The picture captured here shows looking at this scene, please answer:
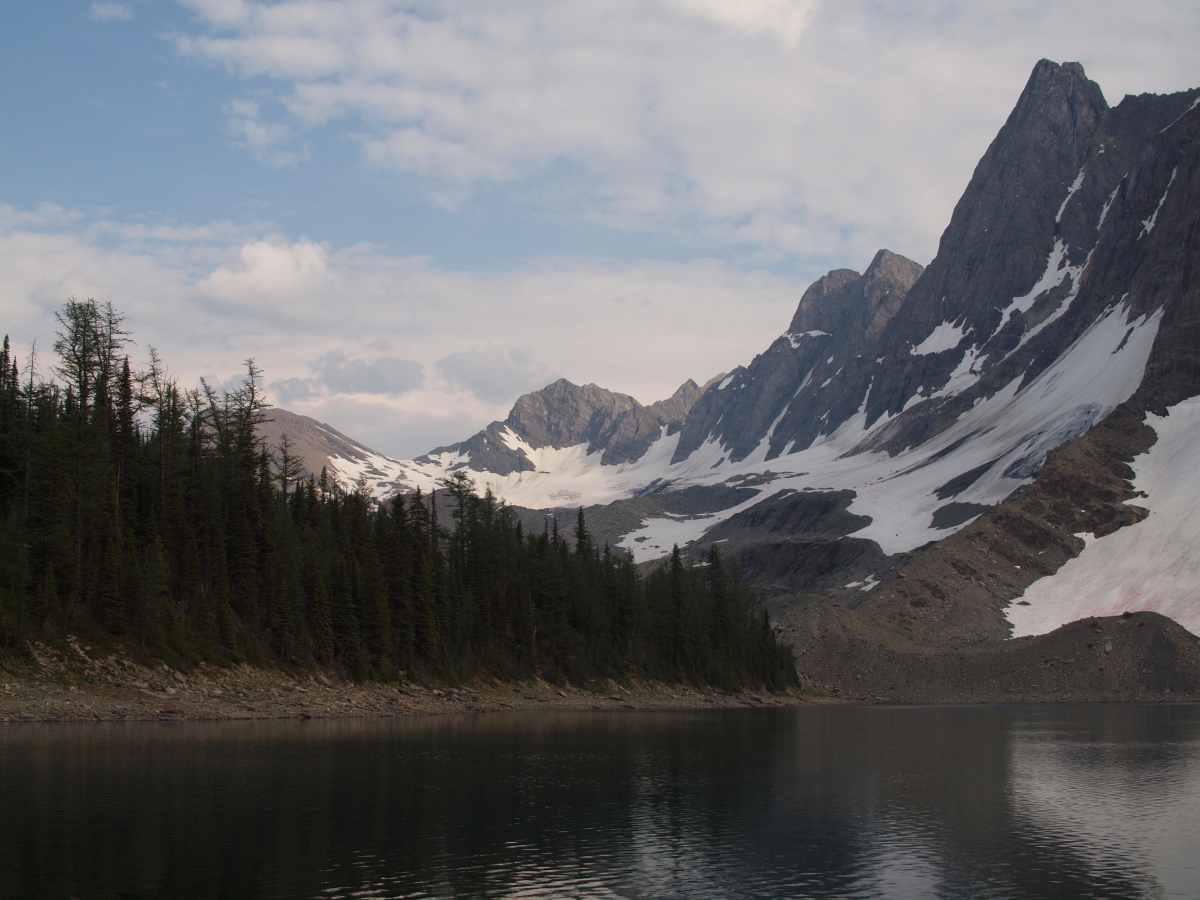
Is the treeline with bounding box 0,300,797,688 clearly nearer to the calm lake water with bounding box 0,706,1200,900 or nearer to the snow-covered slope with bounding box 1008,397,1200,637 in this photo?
the calm lake water with bounding box 0,706,1200,900

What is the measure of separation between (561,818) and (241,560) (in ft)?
184

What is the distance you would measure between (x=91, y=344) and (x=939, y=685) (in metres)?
124

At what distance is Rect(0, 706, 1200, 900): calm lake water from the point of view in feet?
90.4

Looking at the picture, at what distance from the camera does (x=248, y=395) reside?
305ft

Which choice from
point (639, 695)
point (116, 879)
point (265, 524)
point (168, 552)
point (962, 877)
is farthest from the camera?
point (639, 695)

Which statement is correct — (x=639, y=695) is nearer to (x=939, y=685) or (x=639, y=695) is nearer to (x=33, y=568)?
(x=939, y=685)

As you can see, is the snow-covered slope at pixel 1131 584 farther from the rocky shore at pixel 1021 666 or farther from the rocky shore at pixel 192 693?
the rocky shore at pixel 192 693

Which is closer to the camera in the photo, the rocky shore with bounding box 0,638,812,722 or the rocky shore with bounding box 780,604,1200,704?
the rocky shore with bounding box 0,638,812,722

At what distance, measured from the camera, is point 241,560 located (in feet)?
281

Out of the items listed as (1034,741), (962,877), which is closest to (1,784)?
(962,877)

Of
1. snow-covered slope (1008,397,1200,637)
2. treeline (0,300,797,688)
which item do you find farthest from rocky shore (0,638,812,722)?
snow-covered slope (1008,397,1200,637)

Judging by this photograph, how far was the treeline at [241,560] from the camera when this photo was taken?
72.0m

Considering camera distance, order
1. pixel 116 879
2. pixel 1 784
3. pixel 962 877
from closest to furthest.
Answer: pixel 116 879 < pixel 962 877 < pixel 1 784

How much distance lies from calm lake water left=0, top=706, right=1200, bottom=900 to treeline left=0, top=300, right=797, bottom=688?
49.0 ft
